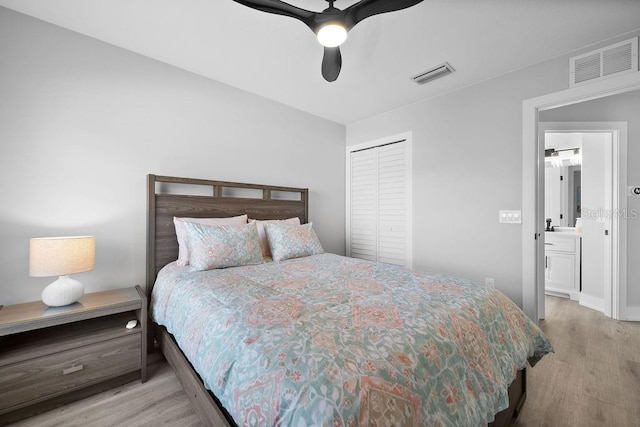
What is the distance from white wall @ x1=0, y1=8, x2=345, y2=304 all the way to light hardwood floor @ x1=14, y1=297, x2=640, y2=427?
32.7 inches

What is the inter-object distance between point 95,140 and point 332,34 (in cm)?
196

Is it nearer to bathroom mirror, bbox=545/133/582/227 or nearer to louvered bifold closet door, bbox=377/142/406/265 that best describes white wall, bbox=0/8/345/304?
louvered bifold closet door, bbox=377/142/406/265

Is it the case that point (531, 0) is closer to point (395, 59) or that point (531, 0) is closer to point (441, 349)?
point (395, 59)

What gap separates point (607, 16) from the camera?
182 cm

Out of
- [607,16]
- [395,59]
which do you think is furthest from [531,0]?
[395,59]

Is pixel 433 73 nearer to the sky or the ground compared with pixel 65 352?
nearer to the sky

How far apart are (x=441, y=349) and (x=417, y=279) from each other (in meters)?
0.79

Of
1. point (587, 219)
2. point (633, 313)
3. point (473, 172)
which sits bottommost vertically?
point (633, 313)

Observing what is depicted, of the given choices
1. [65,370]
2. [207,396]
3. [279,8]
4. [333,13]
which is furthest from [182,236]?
[333,13]

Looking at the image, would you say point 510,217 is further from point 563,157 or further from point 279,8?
point 563,157

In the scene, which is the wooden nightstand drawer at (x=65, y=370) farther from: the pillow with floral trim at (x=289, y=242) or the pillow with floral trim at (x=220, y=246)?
the pillow with floral trim at (x=289, y=242)

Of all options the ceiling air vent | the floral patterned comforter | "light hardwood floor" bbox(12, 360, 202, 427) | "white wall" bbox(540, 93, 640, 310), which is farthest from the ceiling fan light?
"white wall" bbox(540, 93, 640, 310)

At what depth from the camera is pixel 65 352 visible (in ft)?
5.32

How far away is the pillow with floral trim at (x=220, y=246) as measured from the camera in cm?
204
